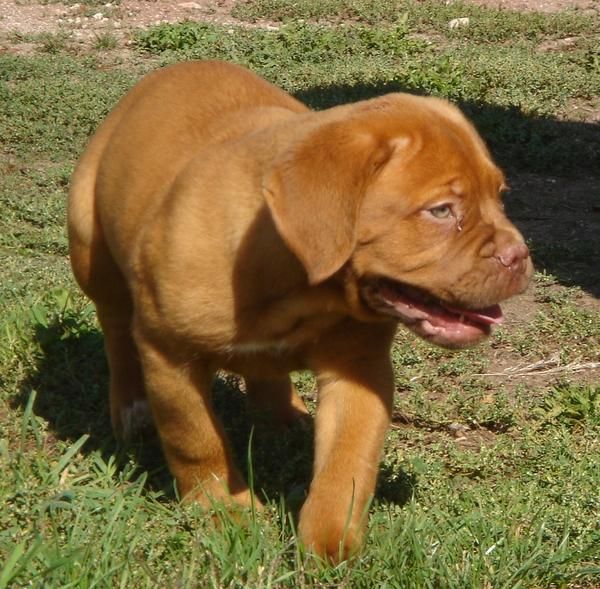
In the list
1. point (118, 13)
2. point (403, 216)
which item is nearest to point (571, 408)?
point (403, 216)

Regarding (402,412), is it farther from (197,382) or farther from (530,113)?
(530,113)

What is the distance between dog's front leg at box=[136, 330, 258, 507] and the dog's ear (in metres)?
0.80

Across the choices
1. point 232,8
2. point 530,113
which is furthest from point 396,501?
point 232,8

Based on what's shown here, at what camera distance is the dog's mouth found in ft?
12.7

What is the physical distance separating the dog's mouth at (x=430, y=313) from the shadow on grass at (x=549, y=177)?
2.83 meters

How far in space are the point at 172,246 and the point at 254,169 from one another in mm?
351

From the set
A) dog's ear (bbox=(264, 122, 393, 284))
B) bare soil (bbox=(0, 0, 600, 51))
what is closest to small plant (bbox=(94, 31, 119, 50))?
bare soil (bbox=(0, 0, 600, 51))

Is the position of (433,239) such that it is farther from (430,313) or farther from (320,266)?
(320,266)

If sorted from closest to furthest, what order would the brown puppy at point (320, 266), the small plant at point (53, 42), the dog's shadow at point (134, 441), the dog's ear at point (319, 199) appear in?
the dog's ear at point (319, 199) → the brown puppy at point (320, 266) → the dog's shadow at point (134, 441) → the small plant at point (53, 42)

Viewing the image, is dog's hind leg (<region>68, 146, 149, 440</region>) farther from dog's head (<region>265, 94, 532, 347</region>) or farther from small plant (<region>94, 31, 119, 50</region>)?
small plant (<region>94, 31, 119, 50</region>)

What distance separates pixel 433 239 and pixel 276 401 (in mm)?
1671

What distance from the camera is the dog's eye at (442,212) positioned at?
3.81 m

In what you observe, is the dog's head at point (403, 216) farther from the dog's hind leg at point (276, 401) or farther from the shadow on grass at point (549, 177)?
the shadow on grass at point (549, 177)

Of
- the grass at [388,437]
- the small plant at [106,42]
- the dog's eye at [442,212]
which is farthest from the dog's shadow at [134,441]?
the small plant at [106,42]
